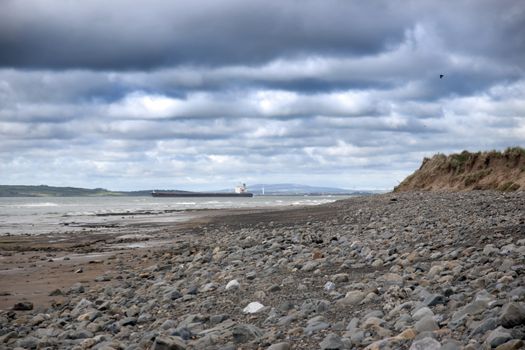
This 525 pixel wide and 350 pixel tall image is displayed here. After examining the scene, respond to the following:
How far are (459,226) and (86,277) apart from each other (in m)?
8.26

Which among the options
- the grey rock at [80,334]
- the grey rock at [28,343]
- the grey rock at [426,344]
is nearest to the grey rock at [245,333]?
the grey rock at [426,344]

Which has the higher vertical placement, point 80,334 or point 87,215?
point 80,334

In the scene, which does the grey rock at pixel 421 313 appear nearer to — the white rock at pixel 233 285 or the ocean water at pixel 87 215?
the white rock at pixel 233 285

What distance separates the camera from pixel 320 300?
662 cm

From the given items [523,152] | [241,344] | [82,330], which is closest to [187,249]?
[82,330]

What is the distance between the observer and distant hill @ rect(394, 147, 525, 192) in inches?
1288

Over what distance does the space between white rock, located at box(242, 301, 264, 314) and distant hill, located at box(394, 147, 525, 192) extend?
2494cm

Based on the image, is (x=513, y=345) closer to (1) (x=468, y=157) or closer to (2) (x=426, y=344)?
(2) (x=426, y=344)

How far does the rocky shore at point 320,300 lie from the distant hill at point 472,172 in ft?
70.8

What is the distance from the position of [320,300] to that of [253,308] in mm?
858

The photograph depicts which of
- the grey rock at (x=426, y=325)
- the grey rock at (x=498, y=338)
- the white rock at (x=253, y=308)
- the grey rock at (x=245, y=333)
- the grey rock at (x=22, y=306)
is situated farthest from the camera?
the grey rock at (x=22, y=306)

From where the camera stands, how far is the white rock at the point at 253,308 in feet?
22.4

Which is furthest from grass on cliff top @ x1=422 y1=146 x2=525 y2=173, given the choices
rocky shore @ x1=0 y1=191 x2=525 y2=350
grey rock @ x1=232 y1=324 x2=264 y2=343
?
grey rock @ x1=232 y1=324 x2=264 y2=343

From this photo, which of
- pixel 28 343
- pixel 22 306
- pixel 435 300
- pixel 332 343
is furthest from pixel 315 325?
pixel 22 306
